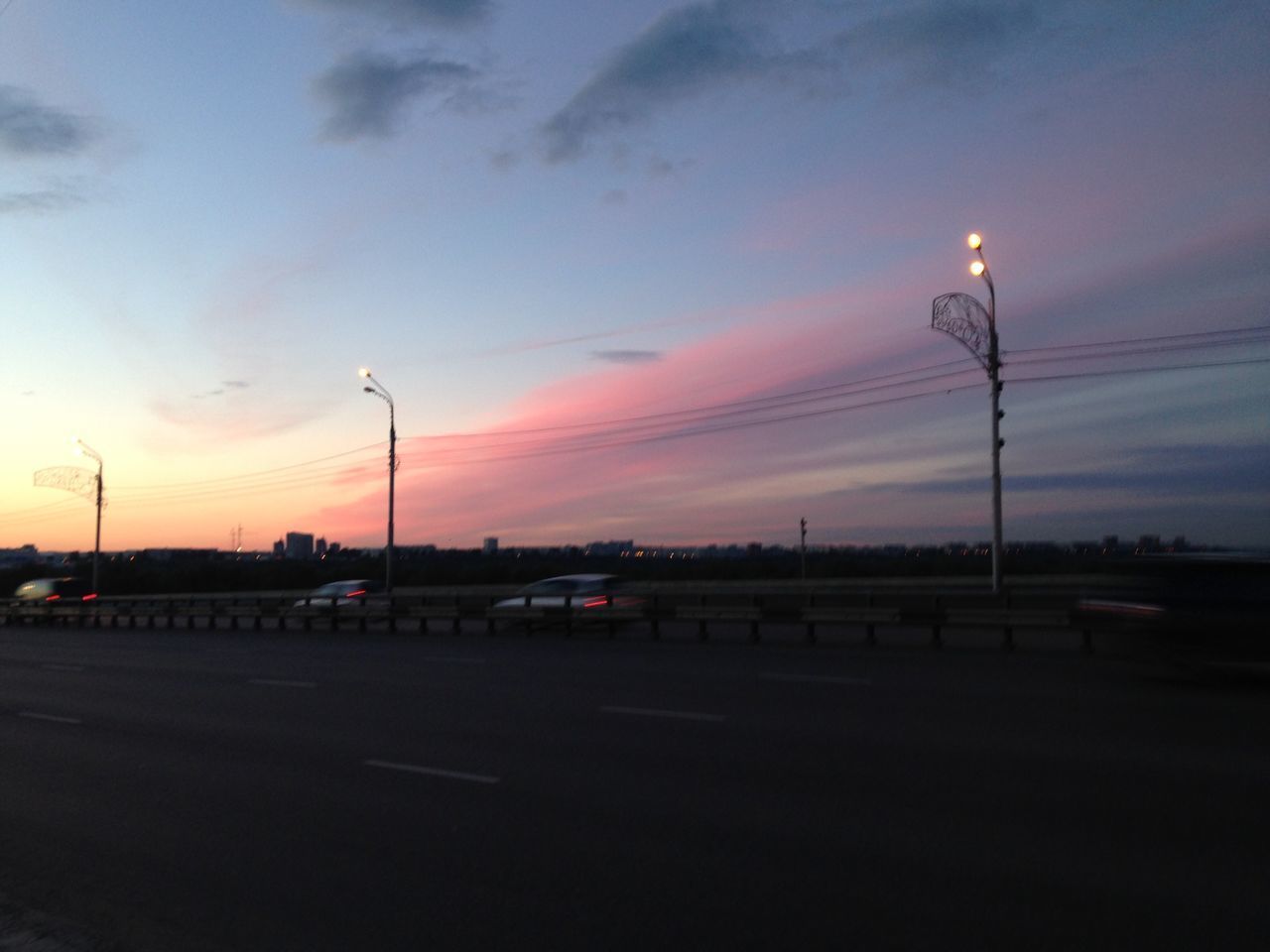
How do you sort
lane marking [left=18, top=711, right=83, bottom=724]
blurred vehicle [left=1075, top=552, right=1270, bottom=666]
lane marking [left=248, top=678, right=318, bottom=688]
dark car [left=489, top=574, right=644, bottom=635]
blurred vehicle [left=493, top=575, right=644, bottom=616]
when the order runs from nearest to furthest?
1. blurred vehicle [left=1075, top=552, right=1270, bottom=666]
2. lane marking [left=18, top=711, right=83, bottom=724]
3. lane marking [left=248, top=678, right=318, bottom=688]
4. dark car [left=489, top=574, right=644, bottom=635]
5. blurred vehicle [left=493, top=575, right=644, bottom=616]

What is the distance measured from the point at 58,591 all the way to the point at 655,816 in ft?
163

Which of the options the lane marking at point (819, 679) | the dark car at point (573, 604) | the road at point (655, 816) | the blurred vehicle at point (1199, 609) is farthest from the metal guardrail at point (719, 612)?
the road at point (655, 816)

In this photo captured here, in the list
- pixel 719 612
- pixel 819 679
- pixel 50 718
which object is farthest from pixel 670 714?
pixel 719 612

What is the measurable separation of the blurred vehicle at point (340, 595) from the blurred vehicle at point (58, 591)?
14.6 meters

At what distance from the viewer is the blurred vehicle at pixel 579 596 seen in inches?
1101

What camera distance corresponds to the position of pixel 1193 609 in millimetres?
A: 14273

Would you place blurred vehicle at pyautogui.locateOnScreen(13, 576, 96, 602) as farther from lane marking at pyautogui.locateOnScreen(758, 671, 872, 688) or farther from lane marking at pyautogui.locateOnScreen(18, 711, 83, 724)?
lane marking at pyautogui.locateOnScreen(758, 671, 872, 688)

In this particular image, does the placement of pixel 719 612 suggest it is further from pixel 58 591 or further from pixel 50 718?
pixel 58 591

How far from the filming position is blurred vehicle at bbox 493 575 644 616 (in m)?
28.0

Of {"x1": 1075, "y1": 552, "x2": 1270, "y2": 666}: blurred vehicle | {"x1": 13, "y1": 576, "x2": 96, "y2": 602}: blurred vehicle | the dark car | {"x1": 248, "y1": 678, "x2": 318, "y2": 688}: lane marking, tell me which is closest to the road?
{"x1": 1075, "y1": 552, "x2": 1270, "y2": 666}: blurred vehicle

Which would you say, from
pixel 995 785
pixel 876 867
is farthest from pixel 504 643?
pixel 876 867

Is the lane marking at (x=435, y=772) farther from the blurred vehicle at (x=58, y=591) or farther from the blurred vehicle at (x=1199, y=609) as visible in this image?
the blurred vehicle at (x=58, y=591)

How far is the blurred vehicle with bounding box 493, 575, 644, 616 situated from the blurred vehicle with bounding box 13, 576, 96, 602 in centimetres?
2860

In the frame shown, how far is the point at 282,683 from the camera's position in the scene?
18219mm
